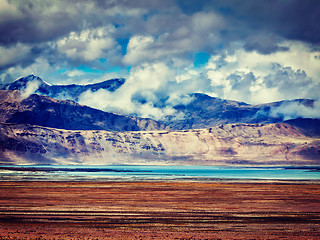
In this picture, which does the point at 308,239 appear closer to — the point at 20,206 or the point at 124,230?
the point at 124,230

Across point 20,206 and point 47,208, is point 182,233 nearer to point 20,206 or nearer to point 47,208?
point 47,208

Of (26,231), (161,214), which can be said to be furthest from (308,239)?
(26,231)

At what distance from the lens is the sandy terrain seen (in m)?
33.2

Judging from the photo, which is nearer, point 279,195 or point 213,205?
point 213,205

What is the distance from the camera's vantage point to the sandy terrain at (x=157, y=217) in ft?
109

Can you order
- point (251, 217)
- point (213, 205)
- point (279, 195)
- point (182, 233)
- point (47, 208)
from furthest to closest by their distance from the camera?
1. point (279, 195)
2. point (213, 205)
3. point (47, 208)
4. point (251, 217)
5. point (182, 233)

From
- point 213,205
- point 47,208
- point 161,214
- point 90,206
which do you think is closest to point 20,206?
point 47,208

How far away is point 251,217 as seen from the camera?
41656mm

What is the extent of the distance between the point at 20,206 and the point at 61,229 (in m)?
15.5

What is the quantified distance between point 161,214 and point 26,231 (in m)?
14.1

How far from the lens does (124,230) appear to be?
34.6 metres

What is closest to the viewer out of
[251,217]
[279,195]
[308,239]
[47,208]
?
[308,239]

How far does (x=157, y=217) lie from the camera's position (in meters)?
41.7

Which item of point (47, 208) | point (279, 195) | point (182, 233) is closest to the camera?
point (182, 233)
